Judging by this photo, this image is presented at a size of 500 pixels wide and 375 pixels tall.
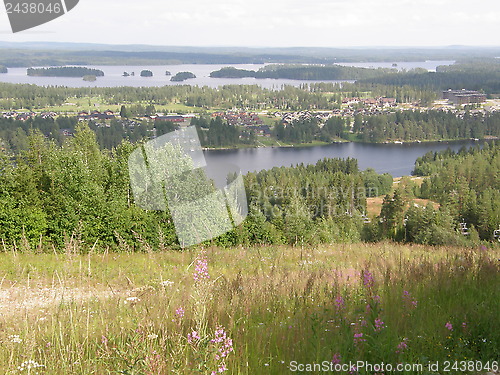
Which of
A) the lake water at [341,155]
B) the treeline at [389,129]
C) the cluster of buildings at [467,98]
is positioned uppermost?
the cluster of buildings at [467,98]

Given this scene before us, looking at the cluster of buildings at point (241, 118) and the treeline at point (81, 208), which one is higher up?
the treeline at point (81, 208)

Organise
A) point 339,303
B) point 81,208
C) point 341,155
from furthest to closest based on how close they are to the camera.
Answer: point 341,155, point 81,208, point 339,303

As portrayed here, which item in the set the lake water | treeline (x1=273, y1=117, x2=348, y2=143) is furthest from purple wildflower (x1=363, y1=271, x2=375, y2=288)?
treeline (x1=273, y1=117, x2=348, y2=143)

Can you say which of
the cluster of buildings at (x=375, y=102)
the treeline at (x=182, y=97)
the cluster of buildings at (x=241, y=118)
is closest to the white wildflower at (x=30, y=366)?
the cluster of buildings at (x=241, y=118)

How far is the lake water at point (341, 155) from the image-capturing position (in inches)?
3917

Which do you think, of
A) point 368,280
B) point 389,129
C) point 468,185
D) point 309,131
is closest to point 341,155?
point 309,131

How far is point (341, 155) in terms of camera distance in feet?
369

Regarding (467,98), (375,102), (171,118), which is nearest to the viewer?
(171,118)

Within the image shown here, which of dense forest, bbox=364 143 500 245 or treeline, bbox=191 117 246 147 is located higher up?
treeline, bbox=191 117 246 147

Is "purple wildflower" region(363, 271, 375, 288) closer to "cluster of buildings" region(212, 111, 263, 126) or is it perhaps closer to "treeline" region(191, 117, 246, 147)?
"treeline" region(191, 117, 246, 147)

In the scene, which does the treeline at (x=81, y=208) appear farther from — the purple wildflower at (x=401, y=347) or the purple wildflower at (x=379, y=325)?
the purple wildflower at (x=401, y=347)

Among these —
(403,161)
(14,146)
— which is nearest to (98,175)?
(14,146)

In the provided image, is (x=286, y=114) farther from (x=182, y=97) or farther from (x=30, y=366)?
(x=30, y=366)

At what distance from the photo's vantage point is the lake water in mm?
99500
